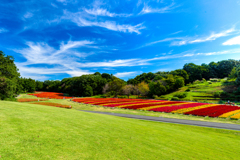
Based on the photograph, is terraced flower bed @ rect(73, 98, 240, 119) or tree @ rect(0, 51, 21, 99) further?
tree @ rect(0, 51, 21, 99)

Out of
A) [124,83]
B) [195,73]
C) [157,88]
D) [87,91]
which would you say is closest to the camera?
[157,88]

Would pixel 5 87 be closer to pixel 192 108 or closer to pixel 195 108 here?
pixel 192 108

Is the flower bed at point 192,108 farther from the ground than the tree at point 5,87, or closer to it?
closer to it

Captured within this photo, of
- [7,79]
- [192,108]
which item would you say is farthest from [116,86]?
[7,79]

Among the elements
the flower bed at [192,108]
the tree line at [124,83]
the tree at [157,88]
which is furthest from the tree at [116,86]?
the flower bed at [192,108]

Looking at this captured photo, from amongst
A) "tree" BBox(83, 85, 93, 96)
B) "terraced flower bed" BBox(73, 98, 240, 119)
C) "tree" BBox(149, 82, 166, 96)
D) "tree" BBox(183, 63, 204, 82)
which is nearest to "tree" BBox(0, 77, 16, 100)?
"terraced flower bed" BBox(73, 98, 240, 119)

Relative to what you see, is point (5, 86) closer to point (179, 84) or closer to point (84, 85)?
point (84, 85)

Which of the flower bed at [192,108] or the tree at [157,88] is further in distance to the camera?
the tree at [157,88]

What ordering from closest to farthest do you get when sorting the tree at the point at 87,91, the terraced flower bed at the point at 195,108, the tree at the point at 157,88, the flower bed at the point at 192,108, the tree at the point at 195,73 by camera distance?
the terraced flower bed at the point at 195,108 < the flower bed at the point at 192,108 < the tree at the point at 157,88 < the tree at the point at 87,91 < the tree at the point at 195,73

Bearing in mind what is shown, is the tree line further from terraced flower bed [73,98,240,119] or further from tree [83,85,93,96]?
terraced flower bed [73,98,240,119]

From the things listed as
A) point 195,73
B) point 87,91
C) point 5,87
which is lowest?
point 87,91

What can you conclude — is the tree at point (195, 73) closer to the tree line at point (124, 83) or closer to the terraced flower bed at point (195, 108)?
the tree line at point (124, 83)

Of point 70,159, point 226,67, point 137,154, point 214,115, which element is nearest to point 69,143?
point 70,159

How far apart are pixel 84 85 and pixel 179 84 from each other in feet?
205
